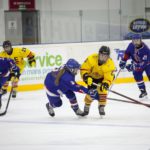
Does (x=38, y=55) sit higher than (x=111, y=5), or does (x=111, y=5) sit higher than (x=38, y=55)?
(x=111, y=5)

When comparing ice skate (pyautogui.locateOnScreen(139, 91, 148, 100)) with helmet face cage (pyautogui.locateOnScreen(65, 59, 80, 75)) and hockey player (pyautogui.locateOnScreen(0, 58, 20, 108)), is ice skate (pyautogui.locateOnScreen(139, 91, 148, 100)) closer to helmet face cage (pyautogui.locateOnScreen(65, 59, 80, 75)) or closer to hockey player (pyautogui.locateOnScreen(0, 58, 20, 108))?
hockey player (pyautogui.locateOnScreen(0, 58, 20, 108))

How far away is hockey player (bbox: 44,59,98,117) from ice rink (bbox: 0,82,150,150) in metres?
0.22

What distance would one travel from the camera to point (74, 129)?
6012mm

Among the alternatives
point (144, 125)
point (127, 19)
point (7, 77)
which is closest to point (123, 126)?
point (144, 125)

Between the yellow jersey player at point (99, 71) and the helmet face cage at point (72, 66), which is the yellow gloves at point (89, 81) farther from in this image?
the helmet face cage at point (72, 66)

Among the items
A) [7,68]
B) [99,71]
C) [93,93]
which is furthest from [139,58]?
[93,93]

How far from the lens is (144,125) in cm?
611

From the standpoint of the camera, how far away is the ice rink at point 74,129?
5.20 metres

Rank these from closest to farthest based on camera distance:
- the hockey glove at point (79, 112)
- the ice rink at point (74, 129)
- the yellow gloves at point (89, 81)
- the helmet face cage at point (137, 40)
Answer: the ice rink at point (74, 129)
the yellow gloves at point (89, 81)
the hockey glove at point (79, 112)
the helmet face cage at point (137, 40)

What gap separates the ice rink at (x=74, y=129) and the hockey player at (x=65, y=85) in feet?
0.72

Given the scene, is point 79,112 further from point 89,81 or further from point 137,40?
point 137,40

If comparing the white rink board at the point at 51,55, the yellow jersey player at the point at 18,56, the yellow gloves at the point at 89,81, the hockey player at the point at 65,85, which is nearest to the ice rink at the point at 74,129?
the hockey player at the point at 65,85

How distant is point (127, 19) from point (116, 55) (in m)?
2.30

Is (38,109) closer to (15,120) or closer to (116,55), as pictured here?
(15,120)
